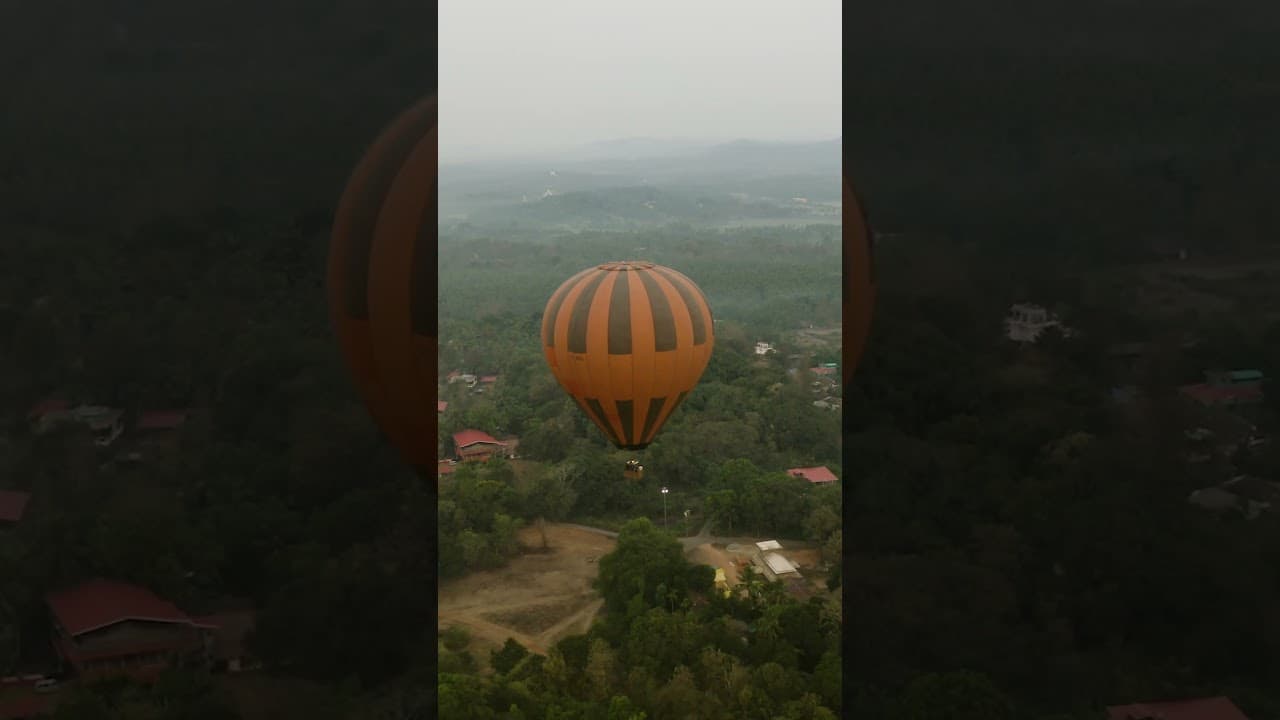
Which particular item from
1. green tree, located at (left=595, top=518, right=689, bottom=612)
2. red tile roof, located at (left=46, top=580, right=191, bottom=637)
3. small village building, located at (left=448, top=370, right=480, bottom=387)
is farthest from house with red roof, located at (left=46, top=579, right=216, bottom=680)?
small village building, located at (left=448, top=370, right=480, bottom=387)

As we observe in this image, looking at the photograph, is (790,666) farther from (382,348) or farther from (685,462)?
(685,462)

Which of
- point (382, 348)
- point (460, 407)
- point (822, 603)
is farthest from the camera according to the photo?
point (460, 407)

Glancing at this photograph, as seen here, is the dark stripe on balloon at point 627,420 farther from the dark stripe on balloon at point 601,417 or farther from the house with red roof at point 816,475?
the house with red roof at point 816,475

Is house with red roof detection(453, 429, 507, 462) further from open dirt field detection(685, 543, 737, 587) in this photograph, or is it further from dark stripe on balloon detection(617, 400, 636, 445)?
dark stripe on balloon detection(617, 400, 636, 445)

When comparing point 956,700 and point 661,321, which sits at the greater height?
point 661,321

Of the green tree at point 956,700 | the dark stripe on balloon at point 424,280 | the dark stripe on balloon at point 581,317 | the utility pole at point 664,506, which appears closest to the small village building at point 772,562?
the utility pole at point 664,506

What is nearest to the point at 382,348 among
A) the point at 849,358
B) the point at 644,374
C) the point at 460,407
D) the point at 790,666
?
the point at 849,358

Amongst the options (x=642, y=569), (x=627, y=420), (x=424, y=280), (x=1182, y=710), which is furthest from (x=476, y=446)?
(x=1182, y=710)

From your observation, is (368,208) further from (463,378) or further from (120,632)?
(463,378)
